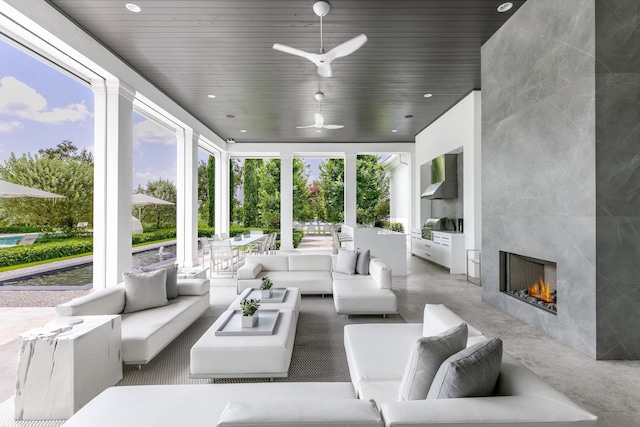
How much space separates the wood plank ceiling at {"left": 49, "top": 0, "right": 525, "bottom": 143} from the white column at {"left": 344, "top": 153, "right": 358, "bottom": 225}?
3.19 m

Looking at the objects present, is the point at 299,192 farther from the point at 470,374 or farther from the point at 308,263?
the point at 470,374

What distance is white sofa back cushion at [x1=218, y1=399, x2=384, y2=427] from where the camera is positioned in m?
1.19

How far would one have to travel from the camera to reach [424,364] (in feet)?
4.91

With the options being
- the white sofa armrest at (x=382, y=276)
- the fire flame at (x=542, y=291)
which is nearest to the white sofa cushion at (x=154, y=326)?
the white sofa armrest at (x=382, y=276)

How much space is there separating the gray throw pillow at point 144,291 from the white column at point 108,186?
1775mm

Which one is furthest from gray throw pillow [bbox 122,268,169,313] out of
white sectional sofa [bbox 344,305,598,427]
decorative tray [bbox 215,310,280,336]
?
white sectional sofa [bbox 344,305,598,427]

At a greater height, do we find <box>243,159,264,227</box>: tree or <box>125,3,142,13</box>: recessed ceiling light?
<box>125,3,142,13</box>: recessed ceiling light

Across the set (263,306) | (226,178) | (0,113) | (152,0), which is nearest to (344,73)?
(152,0)

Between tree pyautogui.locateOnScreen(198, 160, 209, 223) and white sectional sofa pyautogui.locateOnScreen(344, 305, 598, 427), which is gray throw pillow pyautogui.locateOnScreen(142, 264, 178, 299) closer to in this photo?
white sectional sofa pyautogui.locateOnScreen(344, 305, 598, 427)

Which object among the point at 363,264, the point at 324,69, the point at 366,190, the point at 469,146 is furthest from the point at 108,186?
the point at 366,190

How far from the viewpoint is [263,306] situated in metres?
3.57

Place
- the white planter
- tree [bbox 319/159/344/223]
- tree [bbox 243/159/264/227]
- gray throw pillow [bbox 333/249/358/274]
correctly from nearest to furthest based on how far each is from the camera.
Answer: the white planter < gray throw pillow [bbox 333/249/358/274] < tree [bbox 243/159/264/227] < tree [bbox 319/159/344/223]

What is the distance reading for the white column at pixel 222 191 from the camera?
36.4 feet

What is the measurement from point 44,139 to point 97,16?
7.68 metres
